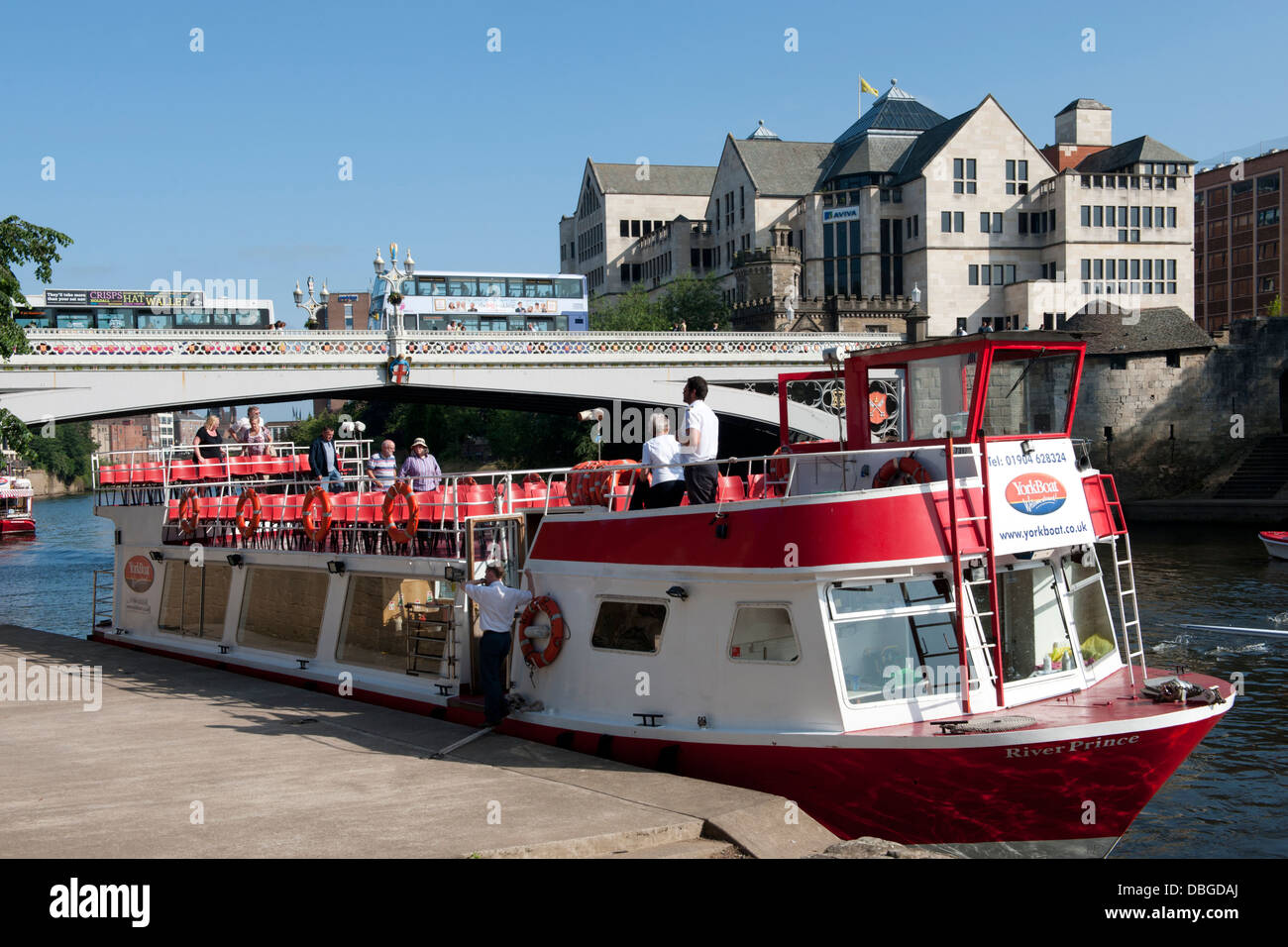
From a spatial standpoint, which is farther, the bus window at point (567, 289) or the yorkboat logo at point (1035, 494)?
the bus window at point (567, 289)

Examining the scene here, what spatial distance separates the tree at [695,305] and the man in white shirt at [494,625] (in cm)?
7169

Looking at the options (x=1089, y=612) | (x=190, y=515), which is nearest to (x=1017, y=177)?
(x=190, y=515)

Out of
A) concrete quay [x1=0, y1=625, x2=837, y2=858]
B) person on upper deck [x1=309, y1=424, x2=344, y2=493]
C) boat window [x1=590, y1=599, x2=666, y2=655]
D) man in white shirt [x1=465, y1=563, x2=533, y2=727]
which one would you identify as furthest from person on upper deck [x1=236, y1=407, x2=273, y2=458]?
boat window [x1=590, y1=599, x2=666, y2=655]

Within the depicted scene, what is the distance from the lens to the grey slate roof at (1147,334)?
203ft

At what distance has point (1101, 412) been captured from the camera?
6078 centimetres

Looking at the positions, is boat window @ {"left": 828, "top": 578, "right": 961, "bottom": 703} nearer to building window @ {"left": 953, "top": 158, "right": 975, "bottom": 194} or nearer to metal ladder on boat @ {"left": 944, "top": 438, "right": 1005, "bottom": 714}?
metal ladder on boat @ {"left": 944, "top": 438, "right": 1005, "bottom": 714}

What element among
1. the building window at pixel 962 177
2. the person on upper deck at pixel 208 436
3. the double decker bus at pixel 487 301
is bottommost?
the person on upper deck at pixel 208 436

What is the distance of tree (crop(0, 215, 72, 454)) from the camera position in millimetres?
19328

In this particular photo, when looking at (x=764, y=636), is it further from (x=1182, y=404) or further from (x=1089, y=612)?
(x=1182, y=404)

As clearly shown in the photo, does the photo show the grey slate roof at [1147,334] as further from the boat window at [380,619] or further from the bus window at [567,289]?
the boat window at [380,619]

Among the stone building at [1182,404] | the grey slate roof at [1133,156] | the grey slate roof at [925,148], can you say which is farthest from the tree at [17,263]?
the grey slate roof at [1133,156]

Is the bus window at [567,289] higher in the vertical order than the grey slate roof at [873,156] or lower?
lower
